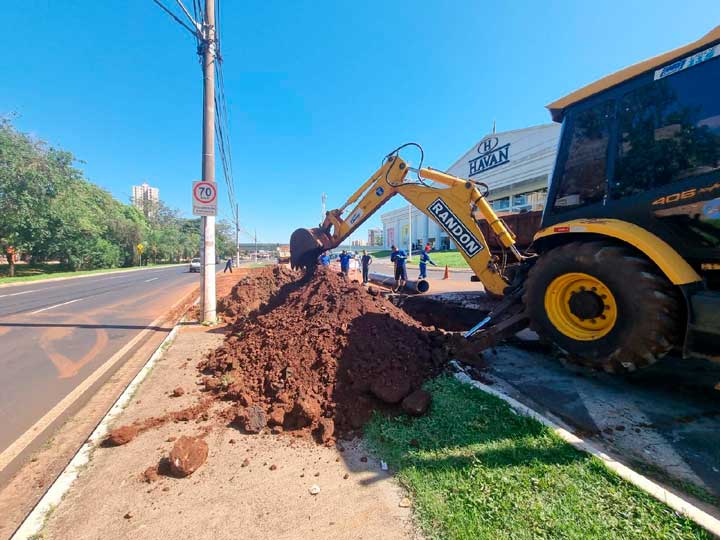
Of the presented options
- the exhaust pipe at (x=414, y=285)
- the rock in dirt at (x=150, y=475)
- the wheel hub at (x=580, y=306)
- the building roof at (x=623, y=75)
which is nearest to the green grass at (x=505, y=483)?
the wheel hub at (x=580, y=306)

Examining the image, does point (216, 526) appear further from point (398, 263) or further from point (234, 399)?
point (398, 263)

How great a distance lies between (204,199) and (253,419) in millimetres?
5727

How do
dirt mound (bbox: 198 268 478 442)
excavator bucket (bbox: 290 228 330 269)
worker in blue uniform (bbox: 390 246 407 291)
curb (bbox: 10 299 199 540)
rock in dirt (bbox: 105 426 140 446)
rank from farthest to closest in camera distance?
1. worker in blue uniform (bbox: 390 246 407 291)
2. excavator bucket (bbox: 290 228 330 269)
3. dirt mound (bbox: 198 268 478 442)
4. rock in dirt (bbox: 105 426 140 446)
5. curb (bbox: 10 299 199 540)

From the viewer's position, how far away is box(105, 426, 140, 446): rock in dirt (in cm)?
286

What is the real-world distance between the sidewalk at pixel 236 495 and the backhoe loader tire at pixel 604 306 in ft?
7.53

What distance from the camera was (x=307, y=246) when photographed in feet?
23.2

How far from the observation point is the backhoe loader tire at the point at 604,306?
9.08ft

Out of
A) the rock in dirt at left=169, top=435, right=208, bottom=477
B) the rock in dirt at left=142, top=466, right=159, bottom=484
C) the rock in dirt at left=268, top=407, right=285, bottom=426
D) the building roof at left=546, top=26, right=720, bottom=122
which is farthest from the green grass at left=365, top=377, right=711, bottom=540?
the building roof at left=546, top=26, right=720, bottom=122

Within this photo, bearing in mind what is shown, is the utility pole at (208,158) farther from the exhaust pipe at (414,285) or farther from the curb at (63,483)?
the exhaust pipe at (414,285)

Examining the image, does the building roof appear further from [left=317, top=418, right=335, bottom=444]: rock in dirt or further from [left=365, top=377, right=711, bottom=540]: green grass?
[left=317, top=418, right=335, bottom=444]: rock in dirt

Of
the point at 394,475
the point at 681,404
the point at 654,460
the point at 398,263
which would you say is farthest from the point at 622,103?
the point at 398,263

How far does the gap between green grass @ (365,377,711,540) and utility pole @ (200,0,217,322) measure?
18.6 feet

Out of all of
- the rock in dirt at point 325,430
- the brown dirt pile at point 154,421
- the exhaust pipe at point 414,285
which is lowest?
the brown dirt pile at point 154,421

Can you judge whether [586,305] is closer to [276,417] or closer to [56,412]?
[276,417]
